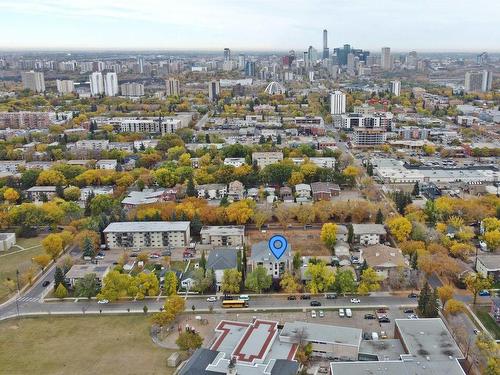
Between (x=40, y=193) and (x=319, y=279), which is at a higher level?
(x=40, y=193)

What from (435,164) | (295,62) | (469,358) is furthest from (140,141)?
(295,62)

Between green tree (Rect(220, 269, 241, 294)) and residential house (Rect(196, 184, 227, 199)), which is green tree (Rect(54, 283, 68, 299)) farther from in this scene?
residential house (Rect(196, 184, 227, 199))

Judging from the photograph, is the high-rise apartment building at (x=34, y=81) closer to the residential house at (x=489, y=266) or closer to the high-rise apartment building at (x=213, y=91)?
the high-rise apartment building at (x=213, y=91)

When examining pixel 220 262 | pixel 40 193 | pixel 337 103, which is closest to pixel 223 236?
pixel 220 262

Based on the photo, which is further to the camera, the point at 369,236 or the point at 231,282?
the point at 369,236

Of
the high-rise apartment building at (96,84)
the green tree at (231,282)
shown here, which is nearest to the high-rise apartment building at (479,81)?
the high-rise apartment building at (96,84)

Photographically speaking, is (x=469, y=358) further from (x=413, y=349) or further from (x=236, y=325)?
(x=236, y=325)

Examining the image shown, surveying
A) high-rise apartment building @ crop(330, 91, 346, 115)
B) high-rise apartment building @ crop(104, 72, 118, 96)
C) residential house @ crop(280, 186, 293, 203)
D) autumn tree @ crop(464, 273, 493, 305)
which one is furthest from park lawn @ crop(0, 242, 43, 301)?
high-rise apartment building @ crop(104, 72, 118, 96)

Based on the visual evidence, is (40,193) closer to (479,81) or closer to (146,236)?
(146,236)
